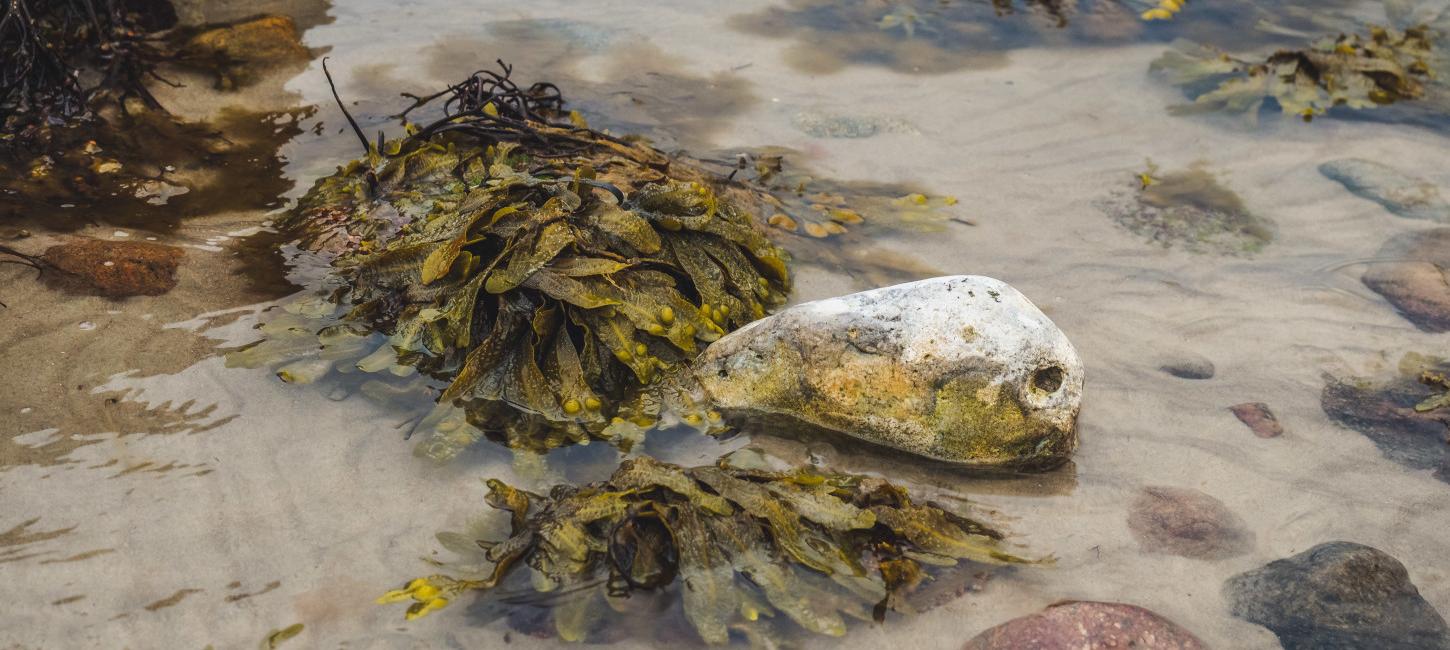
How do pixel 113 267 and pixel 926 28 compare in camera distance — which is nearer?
pixel 113 267

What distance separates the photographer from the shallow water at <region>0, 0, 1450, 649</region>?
2889 millimetres

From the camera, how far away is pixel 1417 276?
4.63m

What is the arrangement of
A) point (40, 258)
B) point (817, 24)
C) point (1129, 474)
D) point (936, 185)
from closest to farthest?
point (1129, 474) → point (40, 258) → point (936, 185) → point (817, 24)

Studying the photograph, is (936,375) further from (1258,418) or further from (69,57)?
(69,57)

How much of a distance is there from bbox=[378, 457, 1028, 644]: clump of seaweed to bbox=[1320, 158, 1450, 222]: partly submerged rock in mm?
3469

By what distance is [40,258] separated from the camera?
393 cm

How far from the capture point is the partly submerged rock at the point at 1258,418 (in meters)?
3.71

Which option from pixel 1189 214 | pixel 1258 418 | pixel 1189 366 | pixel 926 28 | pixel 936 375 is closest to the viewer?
pixel 936 375

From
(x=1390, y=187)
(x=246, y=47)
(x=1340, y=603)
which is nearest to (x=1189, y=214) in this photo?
(x=1390, y=187)

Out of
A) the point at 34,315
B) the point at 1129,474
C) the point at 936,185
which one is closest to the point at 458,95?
the point at 34,315

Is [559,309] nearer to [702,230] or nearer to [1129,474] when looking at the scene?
[702,230]

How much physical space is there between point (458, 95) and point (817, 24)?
9.45ft

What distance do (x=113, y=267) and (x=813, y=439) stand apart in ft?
8.56

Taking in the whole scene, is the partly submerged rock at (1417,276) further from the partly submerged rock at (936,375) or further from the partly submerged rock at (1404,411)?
the partly submerged rock at (936,375)
